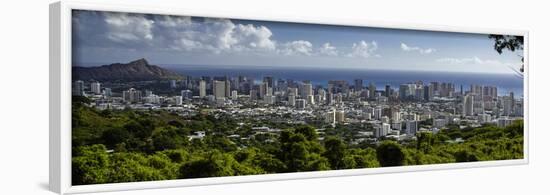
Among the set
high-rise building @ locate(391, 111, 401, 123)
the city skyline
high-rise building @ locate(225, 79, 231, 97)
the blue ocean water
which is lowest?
high-rise building @ locate(391, 111, 401, 123)

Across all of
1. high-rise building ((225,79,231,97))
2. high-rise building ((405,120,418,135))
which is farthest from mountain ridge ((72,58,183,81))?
high-rise building ((405,120,418,135))

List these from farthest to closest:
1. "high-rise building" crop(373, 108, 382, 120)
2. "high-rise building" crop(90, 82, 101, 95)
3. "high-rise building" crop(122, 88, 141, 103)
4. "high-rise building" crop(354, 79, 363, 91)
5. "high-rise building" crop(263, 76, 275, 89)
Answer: "high-rise building" crop(373, 108, 382, 120), "high-rise building" crop(354, 79, 363, 91), "high-rise building" crop(263, 76, 275, 89), "high-rise building" crop(122, 88, 141, 103), "high-rise building" crop(90, 82, 101, 95)

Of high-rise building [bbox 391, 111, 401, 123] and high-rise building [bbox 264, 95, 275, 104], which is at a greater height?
high-rise building [bbox 264, 95, 275, 104]

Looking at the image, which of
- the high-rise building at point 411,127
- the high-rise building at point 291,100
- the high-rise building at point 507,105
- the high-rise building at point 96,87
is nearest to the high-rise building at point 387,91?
the high-rise building at point 411,127

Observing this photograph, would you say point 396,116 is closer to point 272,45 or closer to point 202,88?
point 272,45

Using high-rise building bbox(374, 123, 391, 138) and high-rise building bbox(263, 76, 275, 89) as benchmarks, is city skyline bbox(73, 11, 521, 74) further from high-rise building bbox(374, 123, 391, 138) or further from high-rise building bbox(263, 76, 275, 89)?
high-rise building bbox(374, 123, 391, 138)

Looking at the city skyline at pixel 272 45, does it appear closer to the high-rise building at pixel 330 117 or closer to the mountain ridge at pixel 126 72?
the mountain ridge at pixel 126 72
